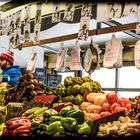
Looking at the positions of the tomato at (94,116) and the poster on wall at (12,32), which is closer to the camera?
the tomato at (94,116)

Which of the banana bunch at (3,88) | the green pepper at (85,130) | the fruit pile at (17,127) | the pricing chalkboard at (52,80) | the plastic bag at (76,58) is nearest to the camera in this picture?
the green pepper at (85,130)

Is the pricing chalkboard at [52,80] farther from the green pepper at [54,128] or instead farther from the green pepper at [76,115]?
the green pepper at [54,128]

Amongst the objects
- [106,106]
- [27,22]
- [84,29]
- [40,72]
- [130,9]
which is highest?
[27,22]

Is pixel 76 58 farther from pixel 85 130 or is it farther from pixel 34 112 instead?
pixel 85 130

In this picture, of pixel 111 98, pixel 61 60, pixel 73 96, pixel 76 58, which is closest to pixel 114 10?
pixel 111 98

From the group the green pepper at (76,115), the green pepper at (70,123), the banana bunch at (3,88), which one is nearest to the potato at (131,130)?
the green pepper at (70,123)

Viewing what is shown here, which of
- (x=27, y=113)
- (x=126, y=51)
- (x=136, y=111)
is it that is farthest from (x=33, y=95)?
(x=126, y=51)

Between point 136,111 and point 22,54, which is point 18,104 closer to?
point 136,111

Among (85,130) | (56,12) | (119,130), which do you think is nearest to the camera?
(119,130)

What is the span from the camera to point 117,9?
118 inches

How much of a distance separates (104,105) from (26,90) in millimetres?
1171

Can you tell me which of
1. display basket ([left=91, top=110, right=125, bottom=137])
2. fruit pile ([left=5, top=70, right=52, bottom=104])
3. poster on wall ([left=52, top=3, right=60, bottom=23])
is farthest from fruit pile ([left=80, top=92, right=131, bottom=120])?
poster on wall ([left=52, top=3, right=60, bottom=23])

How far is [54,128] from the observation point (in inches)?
83.0

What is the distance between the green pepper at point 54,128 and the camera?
6.83ft
